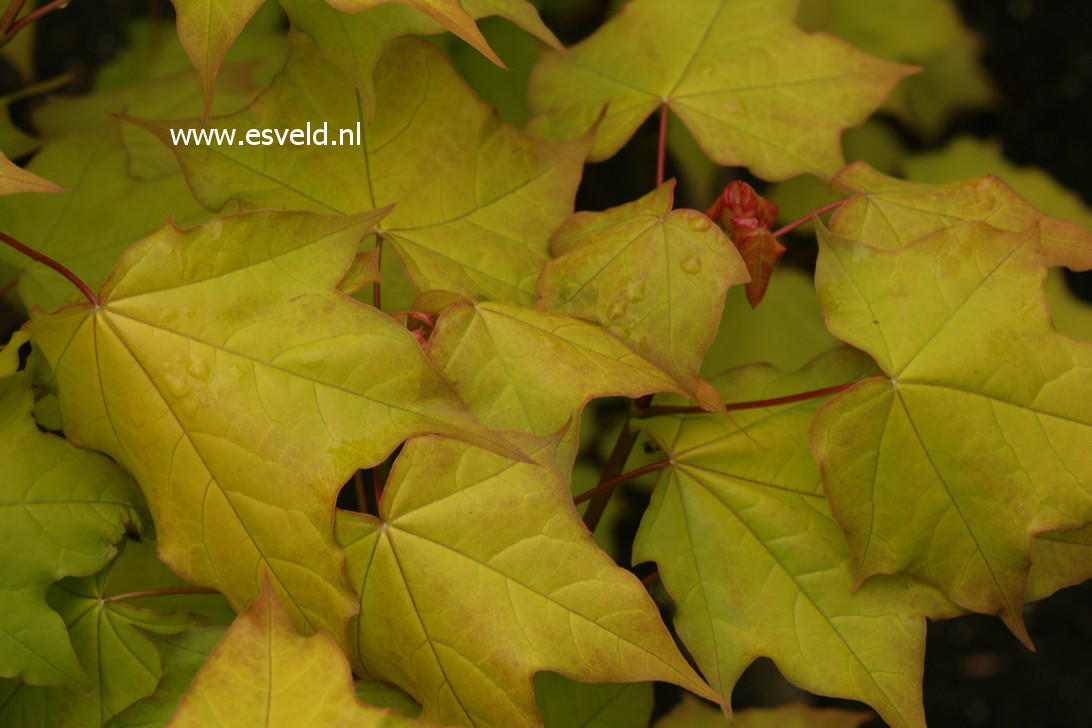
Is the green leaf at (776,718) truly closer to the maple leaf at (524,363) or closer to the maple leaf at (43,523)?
the maple leaf at (524,363)

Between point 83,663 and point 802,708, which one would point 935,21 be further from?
point 83,663

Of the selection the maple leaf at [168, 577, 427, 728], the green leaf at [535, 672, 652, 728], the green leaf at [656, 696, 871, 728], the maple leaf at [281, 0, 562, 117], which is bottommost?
the green leaf at [656, 696, 871, 728]

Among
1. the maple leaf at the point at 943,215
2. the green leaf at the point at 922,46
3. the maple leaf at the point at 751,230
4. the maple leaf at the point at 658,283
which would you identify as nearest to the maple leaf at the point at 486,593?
the maple leaf at the point at 658,283

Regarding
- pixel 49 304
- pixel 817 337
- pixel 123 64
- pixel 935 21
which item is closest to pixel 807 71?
pixel 817 337

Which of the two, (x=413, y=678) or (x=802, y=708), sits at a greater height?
(x=413, y=678)

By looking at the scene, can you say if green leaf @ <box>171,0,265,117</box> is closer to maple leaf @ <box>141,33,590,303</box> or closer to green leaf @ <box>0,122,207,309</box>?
maple leaf @ <box>141,33,590,303</box>

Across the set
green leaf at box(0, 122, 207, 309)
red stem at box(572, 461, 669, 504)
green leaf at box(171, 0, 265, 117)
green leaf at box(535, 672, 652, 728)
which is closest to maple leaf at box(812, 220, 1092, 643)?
red stem at box(572, 461, 669, 504)
